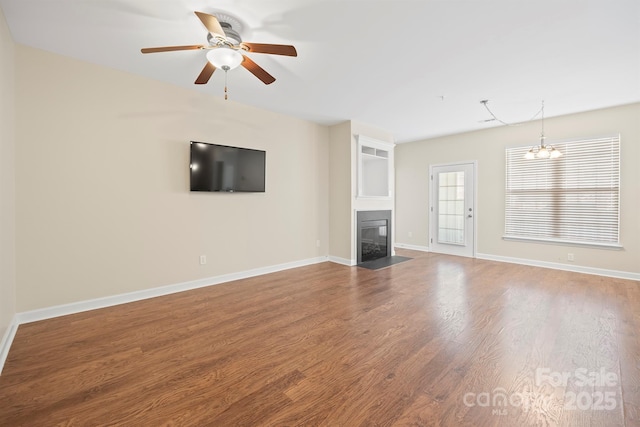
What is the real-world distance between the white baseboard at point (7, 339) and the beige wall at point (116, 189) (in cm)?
20

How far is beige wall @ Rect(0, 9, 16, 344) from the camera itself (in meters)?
2.28

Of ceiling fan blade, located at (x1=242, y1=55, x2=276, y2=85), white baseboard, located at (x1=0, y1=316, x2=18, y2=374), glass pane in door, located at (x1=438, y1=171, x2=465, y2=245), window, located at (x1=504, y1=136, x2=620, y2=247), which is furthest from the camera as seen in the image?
glass pane in door, located at (x1=438, y1=171, x2=465, y2=245)

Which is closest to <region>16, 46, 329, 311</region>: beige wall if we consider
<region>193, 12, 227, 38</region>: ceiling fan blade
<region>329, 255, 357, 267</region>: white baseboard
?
<region>329, 255, 357, 267</region>: white baseboard

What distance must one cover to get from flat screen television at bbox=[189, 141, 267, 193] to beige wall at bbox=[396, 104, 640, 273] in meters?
4.20

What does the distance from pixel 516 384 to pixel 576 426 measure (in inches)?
14.0

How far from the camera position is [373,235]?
583 centimetres

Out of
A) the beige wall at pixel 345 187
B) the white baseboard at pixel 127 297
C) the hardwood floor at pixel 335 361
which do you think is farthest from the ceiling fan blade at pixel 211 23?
the beige wall at pixel 345 187

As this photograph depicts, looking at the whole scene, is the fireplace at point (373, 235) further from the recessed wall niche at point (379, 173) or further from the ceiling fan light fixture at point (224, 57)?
the ceiling fan light fixture at point (224, 57)

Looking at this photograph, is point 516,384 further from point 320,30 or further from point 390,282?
point 320,30

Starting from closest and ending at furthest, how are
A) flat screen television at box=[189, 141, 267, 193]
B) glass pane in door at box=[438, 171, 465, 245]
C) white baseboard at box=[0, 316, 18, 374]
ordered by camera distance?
white baseboard at box=[0, 316, 18, 374] < flat screen television at box=[189, 141, 267, 193] < glass pane in door at box=[438, 171, 465, 245]

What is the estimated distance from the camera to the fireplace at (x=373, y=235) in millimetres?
5500

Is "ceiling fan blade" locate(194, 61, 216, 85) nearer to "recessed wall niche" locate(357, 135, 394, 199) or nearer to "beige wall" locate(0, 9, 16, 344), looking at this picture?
"beige wall" locate(0, 9, 16, 344)

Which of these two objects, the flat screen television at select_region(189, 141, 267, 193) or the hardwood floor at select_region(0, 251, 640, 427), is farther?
the flat screen television at select_region(189, 141, 267, 193)

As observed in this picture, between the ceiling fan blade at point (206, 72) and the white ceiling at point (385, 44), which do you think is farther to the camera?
the ceiling fan blade at point (206, 72)
